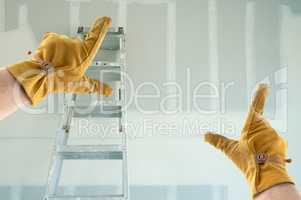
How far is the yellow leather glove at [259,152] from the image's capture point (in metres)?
1.44

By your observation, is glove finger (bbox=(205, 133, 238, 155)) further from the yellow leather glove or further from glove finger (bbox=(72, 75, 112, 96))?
glove finger (bbox=(72, 75, 112, 96))

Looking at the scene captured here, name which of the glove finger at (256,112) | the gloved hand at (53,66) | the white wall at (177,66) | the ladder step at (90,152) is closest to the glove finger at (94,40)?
the gloved hand at (53,66)

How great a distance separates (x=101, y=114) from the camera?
2.20 metres

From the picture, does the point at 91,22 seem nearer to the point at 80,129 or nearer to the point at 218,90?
the point at 80,129

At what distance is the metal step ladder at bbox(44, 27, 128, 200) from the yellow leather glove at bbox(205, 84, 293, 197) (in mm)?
539

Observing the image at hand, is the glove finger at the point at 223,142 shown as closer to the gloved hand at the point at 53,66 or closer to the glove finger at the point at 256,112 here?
the glove finger at the point at 256,112

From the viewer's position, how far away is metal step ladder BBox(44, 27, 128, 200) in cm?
182

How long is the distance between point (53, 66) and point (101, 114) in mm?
670

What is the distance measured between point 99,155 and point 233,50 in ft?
4.41

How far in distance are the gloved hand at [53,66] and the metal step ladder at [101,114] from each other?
0.37m

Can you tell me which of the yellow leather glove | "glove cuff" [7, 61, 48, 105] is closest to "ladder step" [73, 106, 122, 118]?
"glove cuff" [7, 61, 48, 105]

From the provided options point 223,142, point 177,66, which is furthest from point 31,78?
point 177,66

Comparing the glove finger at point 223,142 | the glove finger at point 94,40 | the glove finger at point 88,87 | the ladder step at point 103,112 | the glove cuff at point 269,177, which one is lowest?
the glove cuff at point 269,177

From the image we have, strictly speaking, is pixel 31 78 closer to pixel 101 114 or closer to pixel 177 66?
pixel 101 114
